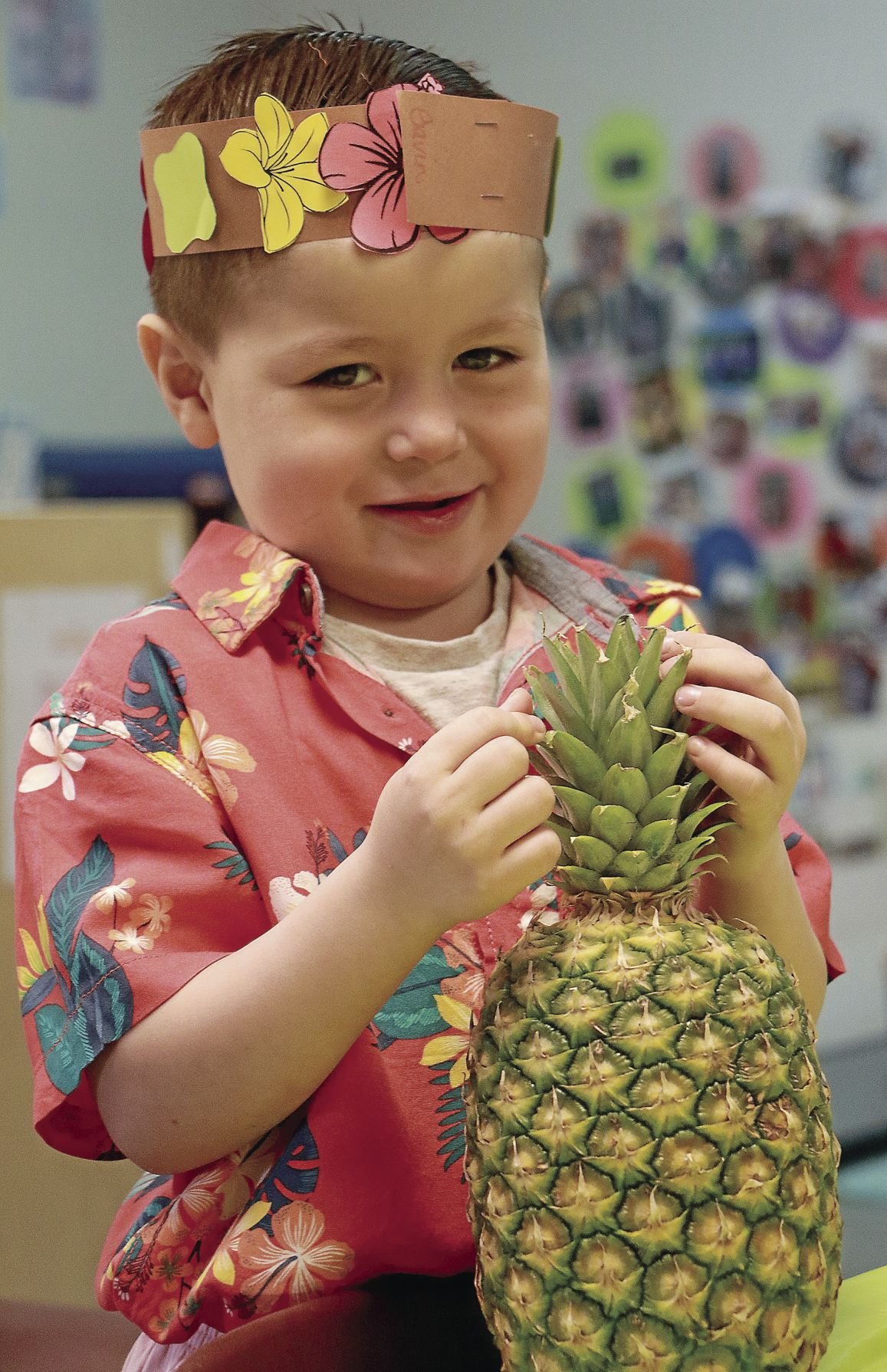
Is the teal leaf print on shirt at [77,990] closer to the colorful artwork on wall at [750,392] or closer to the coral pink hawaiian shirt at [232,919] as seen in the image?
the coral pink hawaiian shirt at [232,919]

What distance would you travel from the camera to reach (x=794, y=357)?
112 inches

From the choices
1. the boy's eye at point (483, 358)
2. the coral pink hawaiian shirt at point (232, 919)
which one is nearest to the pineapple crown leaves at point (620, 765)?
the coral pink hawaiian shirt at point (232, 919)

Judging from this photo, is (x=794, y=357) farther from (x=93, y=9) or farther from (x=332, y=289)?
(x=332, y=289)

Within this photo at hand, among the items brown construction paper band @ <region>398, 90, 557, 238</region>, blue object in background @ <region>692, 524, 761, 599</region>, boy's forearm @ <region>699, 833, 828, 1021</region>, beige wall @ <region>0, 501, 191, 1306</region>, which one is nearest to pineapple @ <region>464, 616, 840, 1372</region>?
boy's forearm @ <region>699, 833, 828, 1021</region>

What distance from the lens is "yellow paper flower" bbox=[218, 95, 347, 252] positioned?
87 centimetres

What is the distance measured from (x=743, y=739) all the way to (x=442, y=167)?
390mm

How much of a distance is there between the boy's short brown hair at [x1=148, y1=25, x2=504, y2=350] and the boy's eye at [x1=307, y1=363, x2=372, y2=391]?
80mm

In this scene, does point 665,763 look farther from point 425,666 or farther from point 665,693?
point 425,666

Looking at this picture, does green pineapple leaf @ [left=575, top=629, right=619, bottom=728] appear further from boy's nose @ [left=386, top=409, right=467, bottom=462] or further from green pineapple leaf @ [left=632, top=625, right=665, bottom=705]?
boy's nose @ [left=386, top=409, right=467, bottom=462]

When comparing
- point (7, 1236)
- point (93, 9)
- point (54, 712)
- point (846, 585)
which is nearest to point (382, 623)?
point (54, 712)

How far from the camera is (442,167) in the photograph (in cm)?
87

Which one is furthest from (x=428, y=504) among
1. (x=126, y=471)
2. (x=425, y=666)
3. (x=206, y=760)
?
(x=126, y=471)

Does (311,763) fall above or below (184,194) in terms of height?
below

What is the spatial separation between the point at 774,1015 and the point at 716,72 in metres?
2.51
